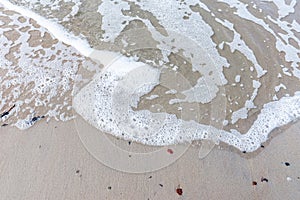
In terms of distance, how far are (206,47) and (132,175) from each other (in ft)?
6.66

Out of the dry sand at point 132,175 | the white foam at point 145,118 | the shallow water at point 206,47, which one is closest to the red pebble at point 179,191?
the dry sand at point 132,175

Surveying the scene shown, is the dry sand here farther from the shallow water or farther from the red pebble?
the shallow water

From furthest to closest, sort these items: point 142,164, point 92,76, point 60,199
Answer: point 92,76
point 142,164
point 60,199

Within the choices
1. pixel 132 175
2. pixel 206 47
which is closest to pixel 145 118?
pixel 132 175

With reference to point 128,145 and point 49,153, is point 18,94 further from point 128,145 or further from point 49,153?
point 128,145

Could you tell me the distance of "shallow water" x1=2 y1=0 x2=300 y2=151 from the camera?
9.95 feet

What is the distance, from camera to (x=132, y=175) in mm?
2438

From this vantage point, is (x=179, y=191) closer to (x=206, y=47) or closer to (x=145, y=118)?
(x=145, y=118)

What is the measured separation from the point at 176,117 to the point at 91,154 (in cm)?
91

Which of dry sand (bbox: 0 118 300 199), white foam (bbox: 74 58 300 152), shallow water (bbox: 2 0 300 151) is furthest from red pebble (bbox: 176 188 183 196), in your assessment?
shallow water (bbox: 2 0 300 151)

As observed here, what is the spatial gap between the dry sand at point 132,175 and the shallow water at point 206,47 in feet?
0.81

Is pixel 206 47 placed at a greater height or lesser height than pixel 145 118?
greater

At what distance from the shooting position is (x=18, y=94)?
3.10 metres

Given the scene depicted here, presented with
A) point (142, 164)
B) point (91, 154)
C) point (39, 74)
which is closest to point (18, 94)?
point (39, 74)
